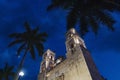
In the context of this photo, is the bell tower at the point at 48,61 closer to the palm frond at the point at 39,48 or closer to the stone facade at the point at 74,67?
the stone facade at the point at 74,67

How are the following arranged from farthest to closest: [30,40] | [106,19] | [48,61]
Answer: [48,61] < [30,40] < [106,19]

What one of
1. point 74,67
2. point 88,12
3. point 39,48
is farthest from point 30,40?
point 88,12

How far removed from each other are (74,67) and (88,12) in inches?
994

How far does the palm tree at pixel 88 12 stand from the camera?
44.5 feet

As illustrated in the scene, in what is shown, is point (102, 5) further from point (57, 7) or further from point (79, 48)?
point (79, 48)

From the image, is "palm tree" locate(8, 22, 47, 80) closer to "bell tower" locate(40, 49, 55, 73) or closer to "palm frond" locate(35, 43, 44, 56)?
"palm frond" locate(35, 43, 44, 56)

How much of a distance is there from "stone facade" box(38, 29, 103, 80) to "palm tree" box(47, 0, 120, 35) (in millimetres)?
19778

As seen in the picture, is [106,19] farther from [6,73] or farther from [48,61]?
[48,61]

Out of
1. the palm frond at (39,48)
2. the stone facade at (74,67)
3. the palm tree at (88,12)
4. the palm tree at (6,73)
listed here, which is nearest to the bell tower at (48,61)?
the stone facade at (74,67)

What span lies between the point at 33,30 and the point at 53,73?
16.3 metres

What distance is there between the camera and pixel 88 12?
14375mm

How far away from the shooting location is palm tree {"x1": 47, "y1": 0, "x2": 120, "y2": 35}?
1357 centimetres

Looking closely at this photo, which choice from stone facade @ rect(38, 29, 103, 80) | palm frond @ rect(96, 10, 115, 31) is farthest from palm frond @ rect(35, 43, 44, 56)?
palm frond @ rect(96, 10, 115, 31)

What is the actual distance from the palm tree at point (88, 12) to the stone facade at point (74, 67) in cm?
1978
